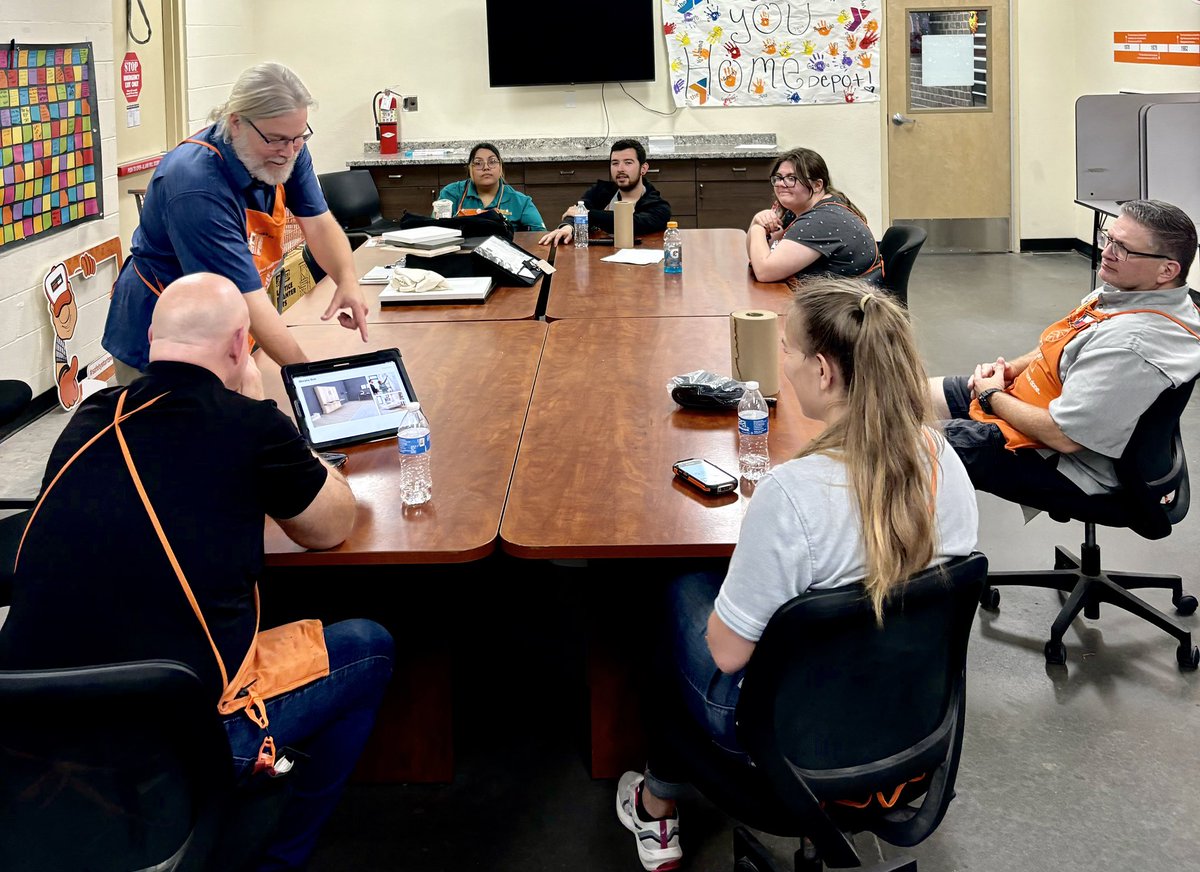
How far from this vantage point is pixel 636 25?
25.2 feet

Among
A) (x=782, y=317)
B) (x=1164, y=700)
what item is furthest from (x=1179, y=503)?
(x=782, y=317)

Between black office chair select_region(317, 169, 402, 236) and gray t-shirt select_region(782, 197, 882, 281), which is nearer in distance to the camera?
gray t-shirt select_region(782, 197, 882, 281)

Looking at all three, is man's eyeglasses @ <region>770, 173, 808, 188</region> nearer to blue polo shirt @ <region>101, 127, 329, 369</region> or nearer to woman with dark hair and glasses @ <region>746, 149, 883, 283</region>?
woman with dark hair and glasses @ <region>746, 149, 883, 283</region>

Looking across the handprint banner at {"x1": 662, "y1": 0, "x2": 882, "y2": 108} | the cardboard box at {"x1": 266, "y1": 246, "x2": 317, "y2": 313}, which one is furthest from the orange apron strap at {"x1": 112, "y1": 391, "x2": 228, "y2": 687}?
the handprint banner at {"x1": 662, "y1": 0, "x2": 882, "y2": 108}

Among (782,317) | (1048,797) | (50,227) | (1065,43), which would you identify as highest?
(1065,43)

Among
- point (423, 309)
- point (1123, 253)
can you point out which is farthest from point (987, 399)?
point (423, 309)

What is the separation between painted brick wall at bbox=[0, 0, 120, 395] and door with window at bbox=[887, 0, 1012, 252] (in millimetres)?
5256

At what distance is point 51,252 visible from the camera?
5.08 m

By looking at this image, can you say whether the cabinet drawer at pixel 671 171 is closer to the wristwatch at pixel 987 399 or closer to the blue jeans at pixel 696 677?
the wristwatch at pixel 987 399

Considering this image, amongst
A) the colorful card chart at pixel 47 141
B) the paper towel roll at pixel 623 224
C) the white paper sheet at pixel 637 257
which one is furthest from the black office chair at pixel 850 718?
the colorful card chart at pixel 47 141

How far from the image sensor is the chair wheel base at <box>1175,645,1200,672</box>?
295cm

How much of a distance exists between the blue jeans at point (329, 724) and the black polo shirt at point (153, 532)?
182 mm

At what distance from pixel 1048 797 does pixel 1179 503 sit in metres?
0.90

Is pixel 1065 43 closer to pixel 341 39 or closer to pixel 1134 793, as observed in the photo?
pixel 341 39
